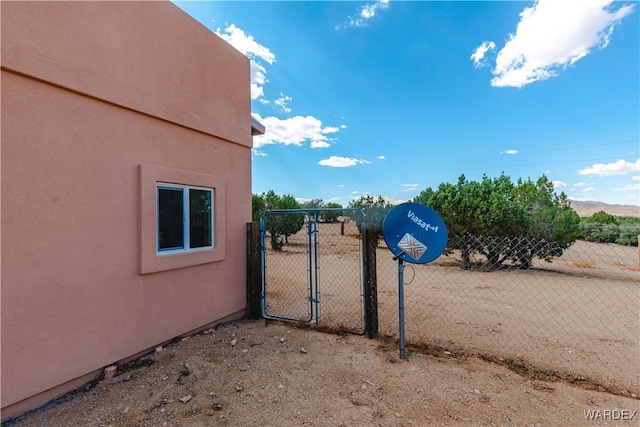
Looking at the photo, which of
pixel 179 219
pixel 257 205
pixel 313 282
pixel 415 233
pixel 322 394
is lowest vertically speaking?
pixel 313 282

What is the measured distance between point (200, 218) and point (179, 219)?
36 centimetres

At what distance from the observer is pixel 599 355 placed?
3.93m

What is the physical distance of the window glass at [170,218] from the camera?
395 centimetres

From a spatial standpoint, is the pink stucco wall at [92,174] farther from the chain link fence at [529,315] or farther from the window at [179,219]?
the chain link fence at [529,315]

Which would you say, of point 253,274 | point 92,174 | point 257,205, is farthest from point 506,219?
point 257,205

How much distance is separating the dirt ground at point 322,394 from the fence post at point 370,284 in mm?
458

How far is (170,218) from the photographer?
4.10 meters

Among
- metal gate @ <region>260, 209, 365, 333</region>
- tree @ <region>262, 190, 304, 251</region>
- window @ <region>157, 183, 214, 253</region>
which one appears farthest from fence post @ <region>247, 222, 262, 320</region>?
tree @ <region>262, 190, 304, 251</region>

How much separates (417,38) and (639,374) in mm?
11458

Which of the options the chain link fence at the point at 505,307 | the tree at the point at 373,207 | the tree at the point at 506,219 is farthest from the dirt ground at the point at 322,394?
the tree at the point at 373,207

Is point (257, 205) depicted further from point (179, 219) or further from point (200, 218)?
point (179, 219)

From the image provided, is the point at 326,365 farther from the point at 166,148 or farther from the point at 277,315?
the point at 166,148

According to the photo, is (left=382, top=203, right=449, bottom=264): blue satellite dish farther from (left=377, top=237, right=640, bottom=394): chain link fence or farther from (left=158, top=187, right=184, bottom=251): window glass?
(left=158, top=187, right=184, bottom=251): window glass

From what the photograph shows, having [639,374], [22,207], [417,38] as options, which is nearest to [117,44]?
[22,207]
